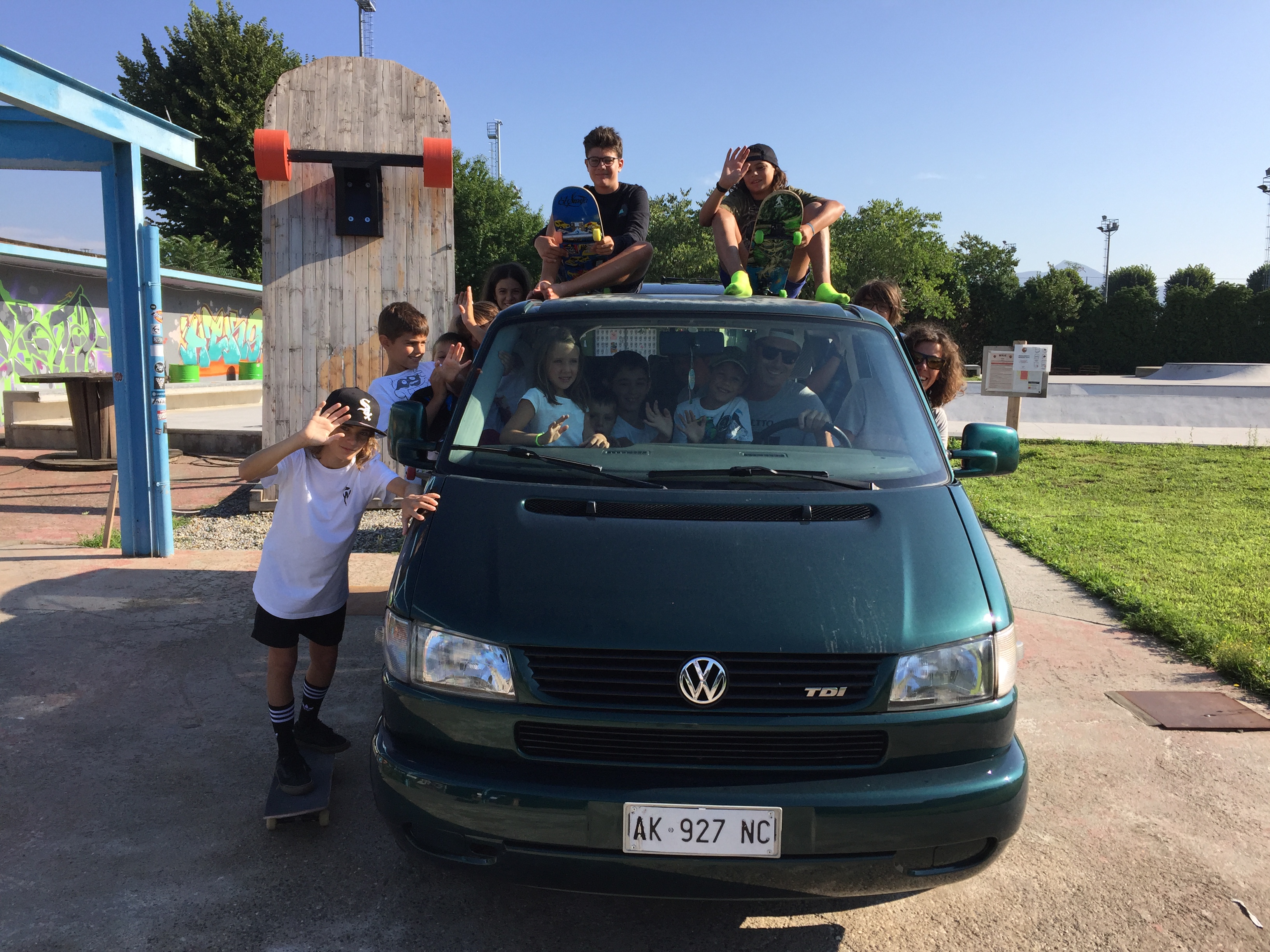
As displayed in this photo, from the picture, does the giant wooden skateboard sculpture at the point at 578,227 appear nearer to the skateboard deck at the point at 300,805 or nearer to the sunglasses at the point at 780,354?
the sunglasses at the point at 780,354

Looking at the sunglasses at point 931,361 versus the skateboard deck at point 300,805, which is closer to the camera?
the skateboard deck at point 300,805

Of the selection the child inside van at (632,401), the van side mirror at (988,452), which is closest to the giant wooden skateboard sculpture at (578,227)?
the child inside van at (632,401)

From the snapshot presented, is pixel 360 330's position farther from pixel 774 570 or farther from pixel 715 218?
pixel 774 570

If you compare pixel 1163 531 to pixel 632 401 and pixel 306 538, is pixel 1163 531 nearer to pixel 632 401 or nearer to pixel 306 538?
pixel 632 401

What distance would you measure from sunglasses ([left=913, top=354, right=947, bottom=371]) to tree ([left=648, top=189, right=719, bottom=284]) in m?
46.4

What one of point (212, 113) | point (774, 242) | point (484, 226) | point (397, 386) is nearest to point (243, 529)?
point (397, 386)

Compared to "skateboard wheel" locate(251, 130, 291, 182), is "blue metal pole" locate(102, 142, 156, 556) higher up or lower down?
lower down

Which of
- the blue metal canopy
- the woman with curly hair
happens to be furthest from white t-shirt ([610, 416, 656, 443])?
the blue metal canopy

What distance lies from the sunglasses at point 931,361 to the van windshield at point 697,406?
145 cm

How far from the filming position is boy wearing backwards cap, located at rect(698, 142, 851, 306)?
474 cm

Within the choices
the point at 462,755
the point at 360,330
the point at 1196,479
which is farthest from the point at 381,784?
the point at 1196,479

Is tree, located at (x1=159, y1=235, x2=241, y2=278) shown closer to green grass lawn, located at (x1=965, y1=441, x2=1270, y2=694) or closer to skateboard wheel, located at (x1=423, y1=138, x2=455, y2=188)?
skateboard wheel, located at (x1=423, y1=138, x2=455, y2=188)

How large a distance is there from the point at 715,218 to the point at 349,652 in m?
3.09

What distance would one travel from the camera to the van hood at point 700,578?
2.38 m
